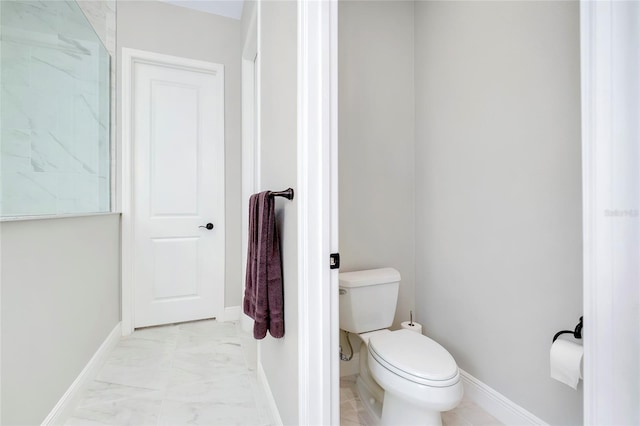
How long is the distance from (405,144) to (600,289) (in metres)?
1.65

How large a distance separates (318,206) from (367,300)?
2.81ft

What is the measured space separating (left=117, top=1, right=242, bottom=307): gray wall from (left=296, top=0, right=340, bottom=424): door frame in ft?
→ 6.00

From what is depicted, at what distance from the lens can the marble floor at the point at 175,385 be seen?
1482 mm

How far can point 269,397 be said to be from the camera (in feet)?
5.06

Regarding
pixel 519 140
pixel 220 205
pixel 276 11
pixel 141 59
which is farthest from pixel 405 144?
pixel 141 59

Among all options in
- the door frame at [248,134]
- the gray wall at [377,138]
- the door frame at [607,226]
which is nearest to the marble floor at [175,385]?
the door frame at [248,134]

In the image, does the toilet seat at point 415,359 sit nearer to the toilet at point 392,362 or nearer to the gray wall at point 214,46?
the toilet at point 392,362

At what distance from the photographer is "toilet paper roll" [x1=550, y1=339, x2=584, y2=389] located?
1.07 m

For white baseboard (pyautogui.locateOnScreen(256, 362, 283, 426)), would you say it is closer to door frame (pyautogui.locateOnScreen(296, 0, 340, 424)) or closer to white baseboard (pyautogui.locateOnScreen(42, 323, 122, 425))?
door frame (pyautogui.locateOnScreen(296, 0, 340, 424))

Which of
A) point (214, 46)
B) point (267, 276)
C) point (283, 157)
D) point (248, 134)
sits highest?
point (214, 46)

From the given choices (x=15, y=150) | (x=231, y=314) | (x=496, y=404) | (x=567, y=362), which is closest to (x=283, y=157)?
(x=15, y=150)

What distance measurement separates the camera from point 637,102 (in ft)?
1.28

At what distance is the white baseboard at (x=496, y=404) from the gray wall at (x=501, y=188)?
3 centimetres

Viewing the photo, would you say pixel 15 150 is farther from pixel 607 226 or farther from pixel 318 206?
pixel 607 226
